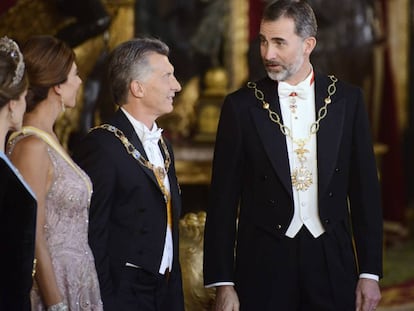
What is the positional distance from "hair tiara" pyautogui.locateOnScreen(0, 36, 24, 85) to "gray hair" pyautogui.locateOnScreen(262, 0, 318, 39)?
42.7 inches

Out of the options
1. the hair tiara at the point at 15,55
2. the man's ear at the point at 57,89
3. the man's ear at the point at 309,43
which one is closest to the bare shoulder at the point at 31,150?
the man's ear at the point at 57,89

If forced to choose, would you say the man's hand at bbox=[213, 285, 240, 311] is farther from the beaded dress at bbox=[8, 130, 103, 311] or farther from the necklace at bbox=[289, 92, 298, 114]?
the necklace at bbox=[289, 92, 298, 114]

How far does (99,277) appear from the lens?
3736mm

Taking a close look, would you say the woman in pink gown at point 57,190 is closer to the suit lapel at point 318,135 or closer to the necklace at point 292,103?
the suit lapel at point 318,135

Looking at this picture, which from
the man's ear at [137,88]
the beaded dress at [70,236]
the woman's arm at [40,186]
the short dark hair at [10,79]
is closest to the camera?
the short dark hair at [10,79]

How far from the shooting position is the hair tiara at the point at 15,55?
3273 millimetres

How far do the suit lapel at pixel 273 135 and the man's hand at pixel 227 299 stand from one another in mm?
453

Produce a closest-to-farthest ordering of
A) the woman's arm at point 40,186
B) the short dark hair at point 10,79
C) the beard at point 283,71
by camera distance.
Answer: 1. the short dark hair at point 10,79
2. the woman's arm at point 40,186
3. the beard at point 283,71

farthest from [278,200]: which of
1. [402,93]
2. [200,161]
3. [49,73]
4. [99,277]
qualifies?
[402,93]

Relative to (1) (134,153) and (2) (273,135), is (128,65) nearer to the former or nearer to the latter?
(1) (134,153)

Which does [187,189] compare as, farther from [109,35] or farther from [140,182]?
[140,182]

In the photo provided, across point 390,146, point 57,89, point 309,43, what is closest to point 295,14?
point 309,43

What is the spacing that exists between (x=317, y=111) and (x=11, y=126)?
133cm

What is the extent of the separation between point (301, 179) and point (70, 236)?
3.00ft
